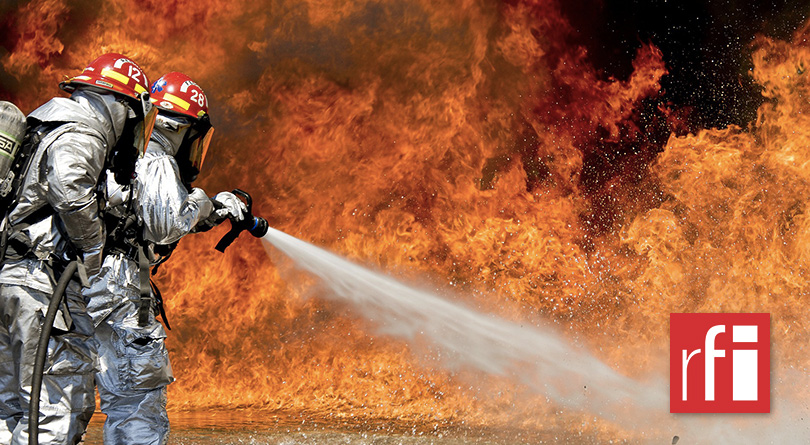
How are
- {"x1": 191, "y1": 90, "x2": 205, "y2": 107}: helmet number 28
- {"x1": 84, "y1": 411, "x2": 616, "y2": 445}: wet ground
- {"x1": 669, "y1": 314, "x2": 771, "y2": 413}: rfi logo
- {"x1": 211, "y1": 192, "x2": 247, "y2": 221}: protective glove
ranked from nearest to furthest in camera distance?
{"x1": 211, "y1": 192, "x2": 247, "y2": 221}: protective glove, {"x1": 191, "y1": 90, "x2": 205, "y2": 107}: helmet number 28, {"x1": 84, "y1": 411, "x2": 616, "y2": 445}: wet ground, {"x1": 669, "y1": 314, "x2": 771, "y2": 413}: rfi logo

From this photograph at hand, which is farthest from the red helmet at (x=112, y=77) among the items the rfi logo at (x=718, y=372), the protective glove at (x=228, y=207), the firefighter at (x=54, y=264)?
the rfi logo at (x=718, y=372)

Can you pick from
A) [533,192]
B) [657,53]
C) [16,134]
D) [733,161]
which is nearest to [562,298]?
[533,192]

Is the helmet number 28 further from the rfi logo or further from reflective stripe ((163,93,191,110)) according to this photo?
the rfi logo

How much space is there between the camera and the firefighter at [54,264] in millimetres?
3385

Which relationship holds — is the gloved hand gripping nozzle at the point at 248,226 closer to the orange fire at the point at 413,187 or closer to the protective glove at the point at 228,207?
Answer: the protective glove at the point at 228,207

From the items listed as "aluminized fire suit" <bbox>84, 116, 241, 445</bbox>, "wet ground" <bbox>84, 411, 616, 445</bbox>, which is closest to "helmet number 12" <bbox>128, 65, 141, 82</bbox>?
"aluminized fire suit" <bbox>84, 116, 241, 445</bbox>

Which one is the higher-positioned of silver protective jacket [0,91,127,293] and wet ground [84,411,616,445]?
silver protective jacket [0,91,127,293]

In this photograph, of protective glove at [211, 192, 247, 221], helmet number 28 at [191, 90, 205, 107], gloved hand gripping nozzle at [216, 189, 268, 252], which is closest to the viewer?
protective glove at [211, 192, 247, 221]

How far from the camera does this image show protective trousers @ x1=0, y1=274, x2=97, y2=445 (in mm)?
3385

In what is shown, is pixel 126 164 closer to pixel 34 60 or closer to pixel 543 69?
pixel 34 60

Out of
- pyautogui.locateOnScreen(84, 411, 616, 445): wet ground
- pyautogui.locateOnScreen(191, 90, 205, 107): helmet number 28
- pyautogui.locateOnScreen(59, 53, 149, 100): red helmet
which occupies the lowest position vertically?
pyautogui.locateOnScreen(84, 411, 616, 445): wet ground

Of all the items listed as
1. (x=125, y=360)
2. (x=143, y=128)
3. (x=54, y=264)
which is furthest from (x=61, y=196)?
(x=125, y=360)

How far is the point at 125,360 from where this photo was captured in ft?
12.2

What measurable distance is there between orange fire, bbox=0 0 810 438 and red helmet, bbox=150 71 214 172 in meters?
3.90
